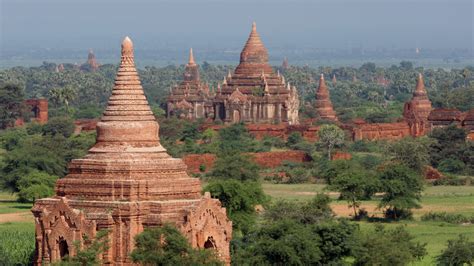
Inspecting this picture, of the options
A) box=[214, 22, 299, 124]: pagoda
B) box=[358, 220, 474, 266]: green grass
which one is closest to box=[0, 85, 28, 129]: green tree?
box=[214, 22, 299, 124]: pagoda

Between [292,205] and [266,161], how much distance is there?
33006mm

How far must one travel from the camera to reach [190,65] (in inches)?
4444

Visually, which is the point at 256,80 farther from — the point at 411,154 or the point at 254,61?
the point at 411,154

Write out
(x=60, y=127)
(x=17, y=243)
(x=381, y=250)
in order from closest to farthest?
1. (x=381, y=250)
2. (x=17, y=243)
3. (x=60, y=127)

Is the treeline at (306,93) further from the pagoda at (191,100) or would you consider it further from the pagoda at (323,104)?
the pagoda at (191,100)

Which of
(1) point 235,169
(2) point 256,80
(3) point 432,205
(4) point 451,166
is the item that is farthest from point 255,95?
(3) point 432,205

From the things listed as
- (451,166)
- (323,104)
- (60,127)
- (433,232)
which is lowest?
(323,104)

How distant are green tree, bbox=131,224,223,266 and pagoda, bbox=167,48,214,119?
234ft

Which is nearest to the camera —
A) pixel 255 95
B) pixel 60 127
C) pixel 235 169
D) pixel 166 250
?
pixel 166 250

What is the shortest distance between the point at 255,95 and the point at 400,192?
4124 centimetres

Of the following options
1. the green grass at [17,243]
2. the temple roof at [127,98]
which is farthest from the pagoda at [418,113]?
the temple roof at [127,98]

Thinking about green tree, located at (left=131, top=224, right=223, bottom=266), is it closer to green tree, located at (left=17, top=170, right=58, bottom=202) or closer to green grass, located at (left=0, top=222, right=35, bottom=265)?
green grass, located at (left=0, top=222, right=35, bottom=265)

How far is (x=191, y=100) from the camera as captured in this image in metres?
110

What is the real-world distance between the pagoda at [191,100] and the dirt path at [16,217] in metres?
48.1
